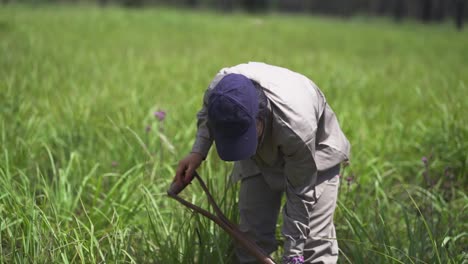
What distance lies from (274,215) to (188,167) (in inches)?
16.8

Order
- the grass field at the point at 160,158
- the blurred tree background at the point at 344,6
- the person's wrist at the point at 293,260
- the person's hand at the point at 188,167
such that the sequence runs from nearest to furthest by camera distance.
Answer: the person's wrist at the point at 293,260
the person's hand at the point at 188,167
the grass field at the point at 160,158
the blurred tree background at the point at 344,6

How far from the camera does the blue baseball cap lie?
1353 millimetres

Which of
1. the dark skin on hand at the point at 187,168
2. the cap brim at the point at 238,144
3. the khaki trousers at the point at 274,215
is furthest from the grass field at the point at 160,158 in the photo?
the cap brim at the point at 238,144

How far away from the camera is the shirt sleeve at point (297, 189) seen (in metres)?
1.51

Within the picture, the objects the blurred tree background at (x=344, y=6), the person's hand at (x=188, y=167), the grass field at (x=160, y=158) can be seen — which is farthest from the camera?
the blurred tree background at (x=344, y=6)

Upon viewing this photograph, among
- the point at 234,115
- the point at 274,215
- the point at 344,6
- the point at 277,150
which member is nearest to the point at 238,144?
the point at 234,115

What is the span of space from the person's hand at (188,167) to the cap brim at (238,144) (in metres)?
0.26

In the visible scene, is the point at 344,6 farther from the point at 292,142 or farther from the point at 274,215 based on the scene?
the point at 292,142

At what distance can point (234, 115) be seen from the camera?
1.35 meters

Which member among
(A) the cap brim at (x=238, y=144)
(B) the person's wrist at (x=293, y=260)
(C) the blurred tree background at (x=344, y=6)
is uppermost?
(A) the cap brim at (x=238, y=144)

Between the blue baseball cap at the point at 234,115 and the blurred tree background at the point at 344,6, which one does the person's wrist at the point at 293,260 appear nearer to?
the blue baseball cap at the point at 234,115

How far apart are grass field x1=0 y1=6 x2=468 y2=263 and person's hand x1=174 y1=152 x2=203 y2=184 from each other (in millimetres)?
180

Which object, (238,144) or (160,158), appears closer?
(238,144)

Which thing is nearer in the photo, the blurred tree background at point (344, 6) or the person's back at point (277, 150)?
the person's back at point (277, 150)
